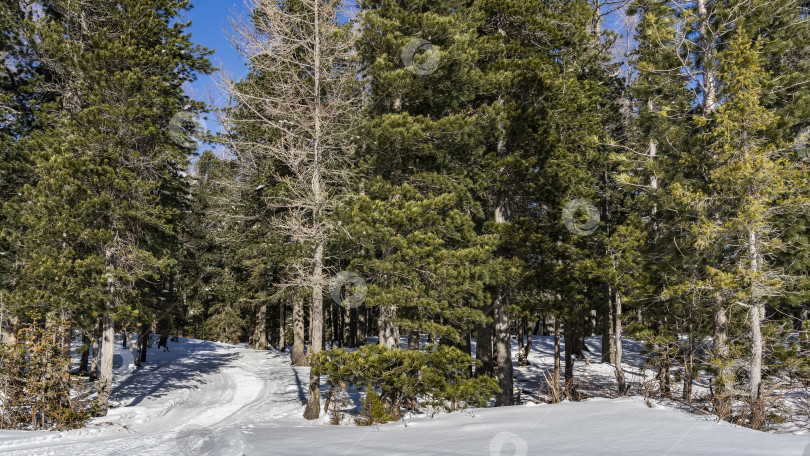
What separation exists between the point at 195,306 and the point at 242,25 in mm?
30491

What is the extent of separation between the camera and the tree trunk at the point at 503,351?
520 inches

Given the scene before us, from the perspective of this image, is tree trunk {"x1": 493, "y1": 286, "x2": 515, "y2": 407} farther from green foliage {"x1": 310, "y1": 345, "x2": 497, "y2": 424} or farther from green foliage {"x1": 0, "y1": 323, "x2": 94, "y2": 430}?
green foliage {"x1": 0, "y1": 323, "x2": 94, "y2": 430}

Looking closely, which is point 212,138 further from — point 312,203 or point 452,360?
point 452,360

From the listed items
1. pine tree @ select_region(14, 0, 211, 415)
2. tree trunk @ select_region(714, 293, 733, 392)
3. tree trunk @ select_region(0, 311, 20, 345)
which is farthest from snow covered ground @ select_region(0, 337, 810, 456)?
tree trunk @ select_region(0, 311, 20, 345)

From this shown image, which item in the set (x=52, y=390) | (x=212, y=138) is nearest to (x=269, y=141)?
(x=212, y=138)

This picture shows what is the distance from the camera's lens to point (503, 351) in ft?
44.6

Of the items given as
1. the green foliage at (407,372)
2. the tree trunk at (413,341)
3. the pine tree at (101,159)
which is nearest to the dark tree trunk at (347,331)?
the tree trunk at (413,341)

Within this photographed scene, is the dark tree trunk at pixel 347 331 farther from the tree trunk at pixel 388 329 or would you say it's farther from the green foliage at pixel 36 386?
the green foliage at pixel 36 386

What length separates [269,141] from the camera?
17.8 metres

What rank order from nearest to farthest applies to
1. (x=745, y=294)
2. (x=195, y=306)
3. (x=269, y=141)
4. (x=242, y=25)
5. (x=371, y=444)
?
(x=371, y=444)
(x=745, y=294)
(x=242, y=25)
(x=269, y=141)
(x=195, y=306)

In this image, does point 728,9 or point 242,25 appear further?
point 242,25

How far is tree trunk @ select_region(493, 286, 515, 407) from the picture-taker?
43.3 ft

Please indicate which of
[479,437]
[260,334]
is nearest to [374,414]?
[479,437]

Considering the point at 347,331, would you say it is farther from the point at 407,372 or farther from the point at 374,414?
the point at 374,414
